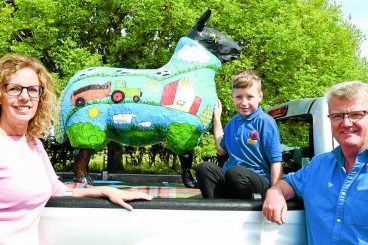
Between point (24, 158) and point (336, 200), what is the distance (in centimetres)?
128

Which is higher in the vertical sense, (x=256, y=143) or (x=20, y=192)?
(x=256, y=143)

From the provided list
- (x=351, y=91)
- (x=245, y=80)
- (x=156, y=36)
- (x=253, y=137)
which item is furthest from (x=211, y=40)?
(x=156, y=36)

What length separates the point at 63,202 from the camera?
76.5 inches

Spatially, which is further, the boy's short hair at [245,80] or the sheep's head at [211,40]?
the sheep's head at [211,40]

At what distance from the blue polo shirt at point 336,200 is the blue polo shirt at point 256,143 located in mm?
696

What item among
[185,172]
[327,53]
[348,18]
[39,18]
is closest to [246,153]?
[185,172]

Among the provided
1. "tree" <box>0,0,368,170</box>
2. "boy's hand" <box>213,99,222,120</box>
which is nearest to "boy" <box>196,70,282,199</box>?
"boy's hand" <box>213,99,222,120</box>

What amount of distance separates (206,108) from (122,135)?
87 centimetres

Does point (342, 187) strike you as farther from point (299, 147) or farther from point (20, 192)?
point (299, 147)

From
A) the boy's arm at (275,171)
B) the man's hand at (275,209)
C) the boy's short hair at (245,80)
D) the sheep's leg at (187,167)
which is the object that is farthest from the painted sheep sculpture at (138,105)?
the man's hand at (275,209)

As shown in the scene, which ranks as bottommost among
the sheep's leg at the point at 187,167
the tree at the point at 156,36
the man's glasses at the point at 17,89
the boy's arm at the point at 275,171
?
the sheep's leg at the point at 187,167

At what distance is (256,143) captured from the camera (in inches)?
113

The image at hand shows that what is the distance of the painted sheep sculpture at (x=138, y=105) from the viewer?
4.53 m

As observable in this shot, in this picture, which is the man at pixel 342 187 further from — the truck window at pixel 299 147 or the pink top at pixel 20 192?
the truck window at pixel 299 147
